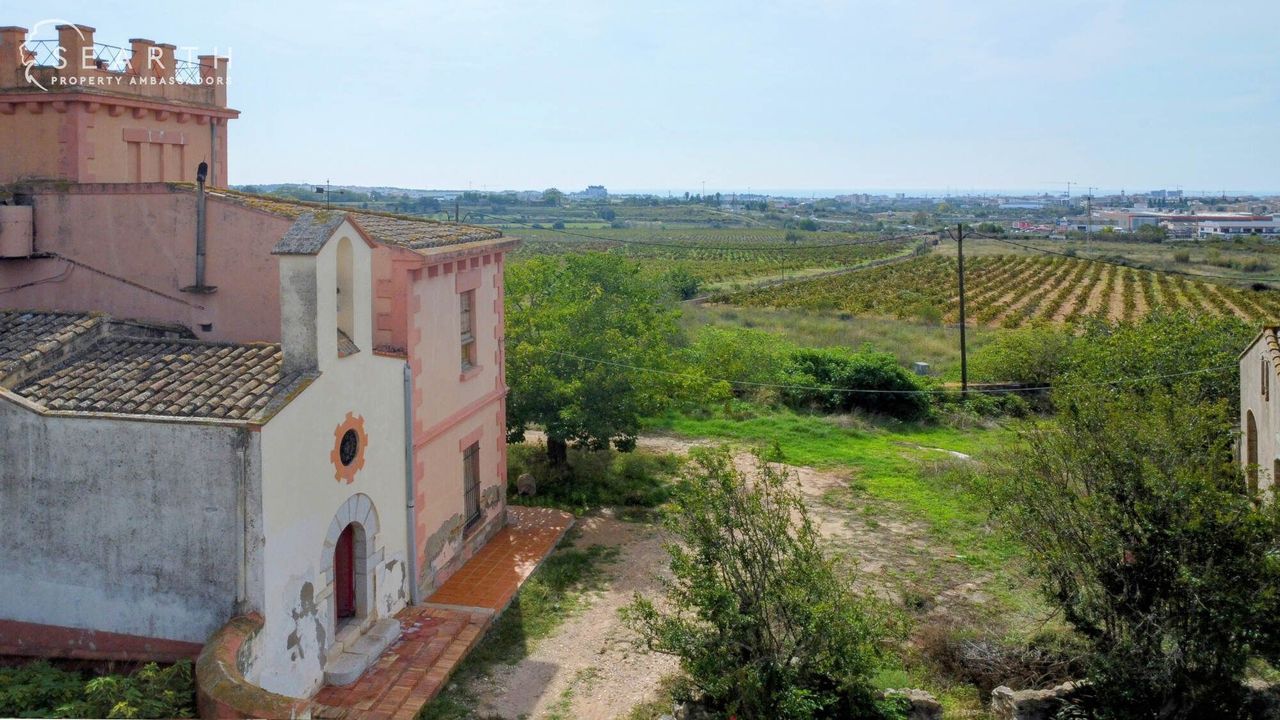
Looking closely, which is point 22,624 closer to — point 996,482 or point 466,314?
point 466,314

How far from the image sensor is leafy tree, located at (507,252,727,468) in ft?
62.8

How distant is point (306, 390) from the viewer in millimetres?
10102

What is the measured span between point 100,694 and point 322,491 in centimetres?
290

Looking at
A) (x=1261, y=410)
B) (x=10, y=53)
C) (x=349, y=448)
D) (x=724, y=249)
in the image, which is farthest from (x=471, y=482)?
(x=724, y=249)

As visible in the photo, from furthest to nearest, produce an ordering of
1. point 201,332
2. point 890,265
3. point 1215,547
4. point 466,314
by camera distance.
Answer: point 890,265, point 466,314, point 201,332, point 1215,547

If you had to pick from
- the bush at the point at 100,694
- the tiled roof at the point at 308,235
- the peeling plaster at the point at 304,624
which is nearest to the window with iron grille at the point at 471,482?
the peeling plaster at the point at 304,624

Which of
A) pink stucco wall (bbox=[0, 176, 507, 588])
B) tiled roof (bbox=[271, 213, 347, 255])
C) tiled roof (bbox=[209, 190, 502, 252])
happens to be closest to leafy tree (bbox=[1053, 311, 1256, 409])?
tiled roof (bbox=[209, 190, 502, 252])

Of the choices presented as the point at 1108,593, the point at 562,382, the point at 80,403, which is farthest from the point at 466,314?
the point at 1108,593

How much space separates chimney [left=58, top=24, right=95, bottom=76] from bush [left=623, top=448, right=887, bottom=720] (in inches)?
387

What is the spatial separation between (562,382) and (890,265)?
7224 cm

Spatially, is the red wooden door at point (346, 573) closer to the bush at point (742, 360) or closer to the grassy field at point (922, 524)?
the grassy field at point (922, 524)

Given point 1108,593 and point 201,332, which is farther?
point 201,332

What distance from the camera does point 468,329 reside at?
1577 centimetres

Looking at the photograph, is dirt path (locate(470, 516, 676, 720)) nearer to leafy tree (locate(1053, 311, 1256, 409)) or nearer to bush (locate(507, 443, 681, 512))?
bush (locate(507, 443, 681, 512))
